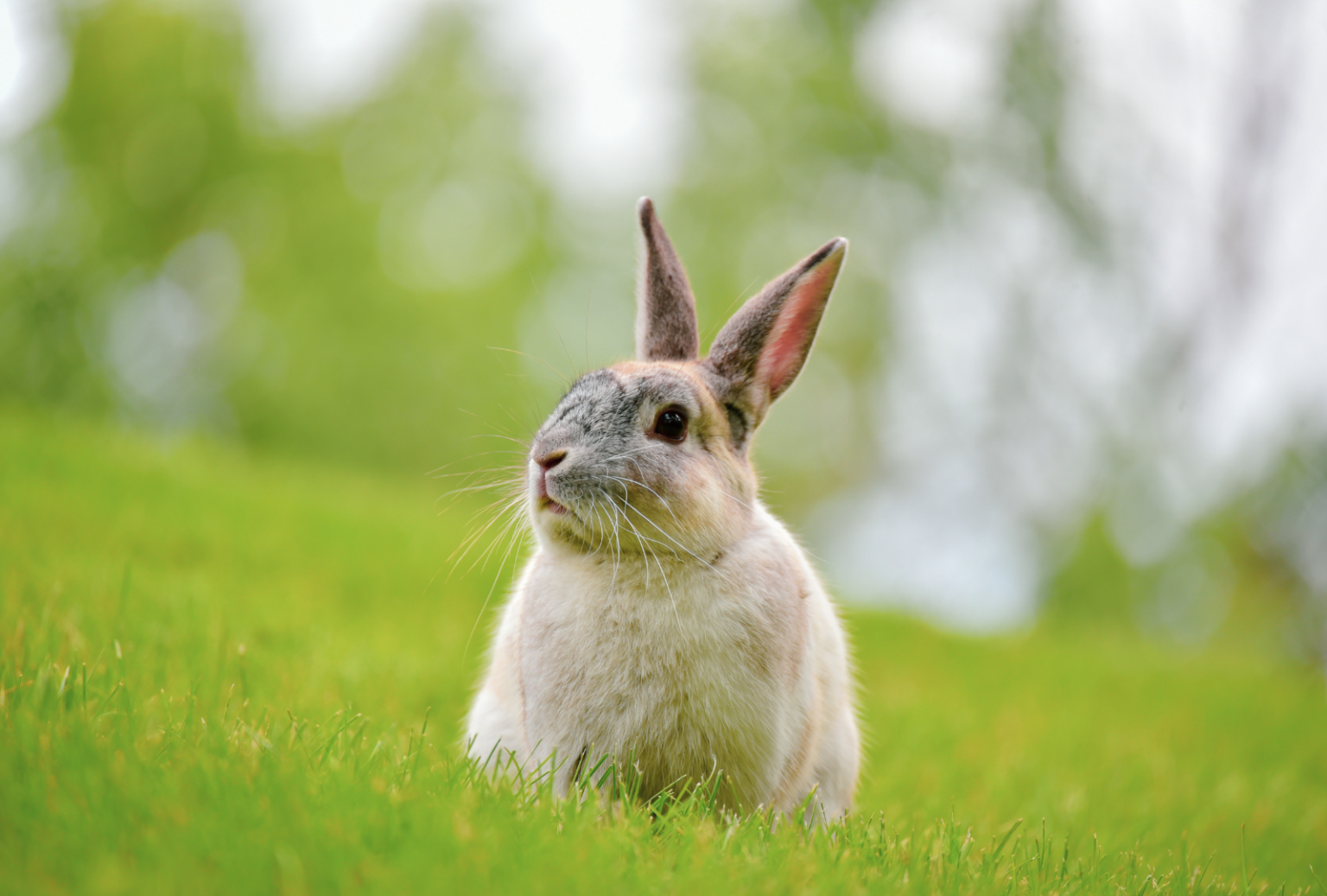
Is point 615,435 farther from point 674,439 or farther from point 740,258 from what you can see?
point 740,258

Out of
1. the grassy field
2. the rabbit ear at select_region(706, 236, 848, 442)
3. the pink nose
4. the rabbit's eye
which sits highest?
the rabbit ear at select_region(706, 236, 848, 442)

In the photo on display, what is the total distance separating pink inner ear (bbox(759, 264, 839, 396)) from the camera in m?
3.38

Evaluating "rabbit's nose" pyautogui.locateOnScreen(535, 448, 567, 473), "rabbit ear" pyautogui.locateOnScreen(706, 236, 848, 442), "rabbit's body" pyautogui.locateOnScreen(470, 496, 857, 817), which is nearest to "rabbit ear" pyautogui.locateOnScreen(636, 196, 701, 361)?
"rabbit ear" pyautogui.locateOnScreen(706, 236, 848, 442)

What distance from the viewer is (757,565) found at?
124 inches

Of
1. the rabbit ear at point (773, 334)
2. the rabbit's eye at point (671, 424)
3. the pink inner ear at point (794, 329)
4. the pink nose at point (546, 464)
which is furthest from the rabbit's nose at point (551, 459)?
the pink inner ear at point (794, 329)

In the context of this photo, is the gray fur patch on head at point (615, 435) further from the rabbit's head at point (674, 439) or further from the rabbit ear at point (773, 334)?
the rabbit ear at point (773, 334)

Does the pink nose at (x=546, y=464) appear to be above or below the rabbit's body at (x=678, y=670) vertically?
above

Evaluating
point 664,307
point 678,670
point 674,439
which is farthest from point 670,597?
point 664,307

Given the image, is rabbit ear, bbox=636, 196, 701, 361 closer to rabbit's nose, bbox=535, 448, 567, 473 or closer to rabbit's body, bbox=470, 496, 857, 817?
rabbit's nose, bbox=535, 448, 567, 473

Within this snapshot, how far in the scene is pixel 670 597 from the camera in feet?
9.95

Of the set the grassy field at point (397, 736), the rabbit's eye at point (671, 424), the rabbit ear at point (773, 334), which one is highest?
the rabbit ear at point (773, 334)

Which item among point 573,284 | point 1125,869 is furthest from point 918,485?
point 1125,869

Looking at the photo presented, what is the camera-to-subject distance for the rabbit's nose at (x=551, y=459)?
3.06 m

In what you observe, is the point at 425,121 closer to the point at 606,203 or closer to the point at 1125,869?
the point at 606,203
